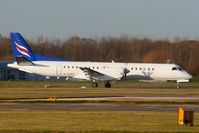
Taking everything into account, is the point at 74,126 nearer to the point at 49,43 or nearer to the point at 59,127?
the point at 59,127

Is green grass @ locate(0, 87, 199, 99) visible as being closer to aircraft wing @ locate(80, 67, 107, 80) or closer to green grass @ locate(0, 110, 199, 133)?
aircraft wing @ locate(80, 67, 107, 80)

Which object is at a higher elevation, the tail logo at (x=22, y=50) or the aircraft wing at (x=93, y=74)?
the tail logo at (x=22, y=50)

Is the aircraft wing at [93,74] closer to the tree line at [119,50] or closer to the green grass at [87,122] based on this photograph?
the green grass at [87,122]

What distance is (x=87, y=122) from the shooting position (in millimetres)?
22422

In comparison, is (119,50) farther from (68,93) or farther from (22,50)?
(68,93)

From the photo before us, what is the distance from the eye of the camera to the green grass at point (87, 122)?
20.0 m

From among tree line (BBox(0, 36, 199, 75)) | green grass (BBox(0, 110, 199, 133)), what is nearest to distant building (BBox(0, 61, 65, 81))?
tree line (BBox(0, 36, 199, 75))

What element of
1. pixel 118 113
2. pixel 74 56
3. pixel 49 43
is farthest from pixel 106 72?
pixel 49 43

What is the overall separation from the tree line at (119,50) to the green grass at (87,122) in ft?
268

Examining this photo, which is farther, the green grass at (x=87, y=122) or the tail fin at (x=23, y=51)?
the tail fin at (x=23, y=51)

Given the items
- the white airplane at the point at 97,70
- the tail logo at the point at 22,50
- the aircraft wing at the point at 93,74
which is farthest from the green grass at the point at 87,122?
the tail logo at the point at 22,50

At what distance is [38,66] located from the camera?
202ft

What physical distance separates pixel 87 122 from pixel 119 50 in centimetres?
10261

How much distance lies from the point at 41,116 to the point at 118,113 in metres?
4.32
